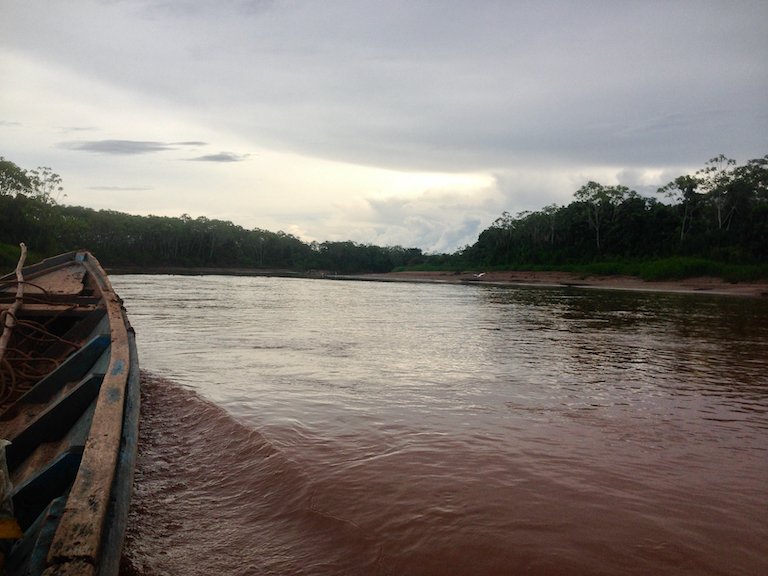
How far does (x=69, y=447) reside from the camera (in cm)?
259

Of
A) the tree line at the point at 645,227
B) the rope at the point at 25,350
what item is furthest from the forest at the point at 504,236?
the rope at the point at 25,350

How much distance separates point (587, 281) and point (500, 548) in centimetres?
5706

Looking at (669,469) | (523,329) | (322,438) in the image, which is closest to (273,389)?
(322,438)

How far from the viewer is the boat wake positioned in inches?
110

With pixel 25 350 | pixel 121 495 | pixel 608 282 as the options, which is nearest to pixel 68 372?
pixel 25 350

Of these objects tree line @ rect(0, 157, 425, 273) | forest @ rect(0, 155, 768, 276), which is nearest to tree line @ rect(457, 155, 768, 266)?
forest @ rect(0, 155, 768, 276)

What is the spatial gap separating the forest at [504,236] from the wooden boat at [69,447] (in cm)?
3256

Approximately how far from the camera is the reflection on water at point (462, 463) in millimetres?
2938

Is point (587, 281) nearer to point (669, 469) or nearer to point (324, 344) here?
point (324, 344)

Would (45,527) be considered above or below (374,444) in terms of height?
above

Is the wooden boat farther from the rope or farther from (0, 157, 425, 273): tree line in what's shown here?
(0, 157, 425, 273): tree line

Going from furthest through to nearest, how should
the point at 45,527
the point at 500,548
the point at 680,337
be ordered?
the point at 680,337
the point at 500,548
the point at 45,527

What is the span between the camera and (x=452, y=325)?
597 inches

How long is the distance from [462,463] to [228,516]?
183cm
